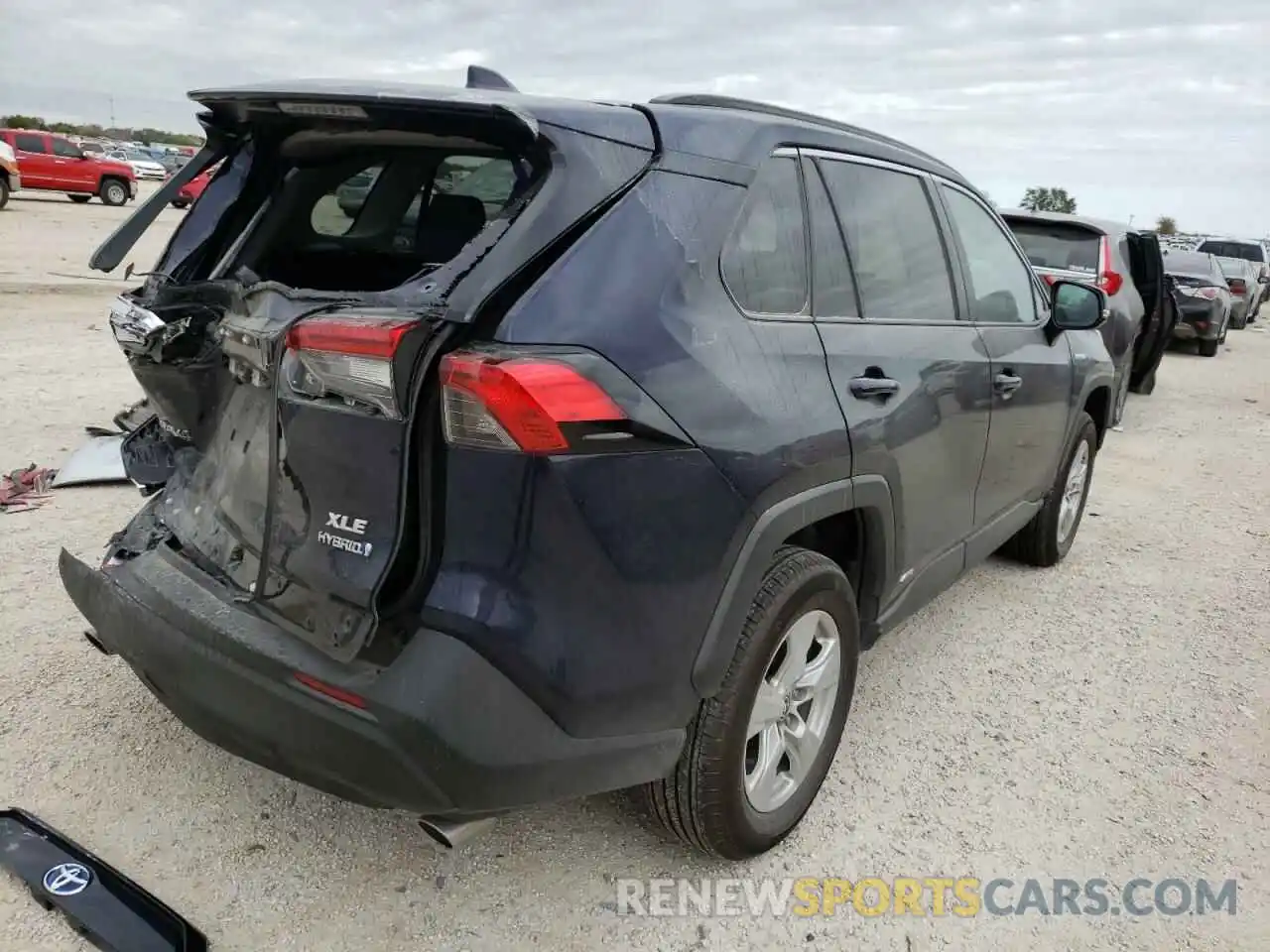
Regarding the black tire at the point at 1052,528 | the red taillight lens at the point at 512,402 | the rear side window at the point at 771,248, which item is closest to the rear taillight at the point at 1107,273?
the black tire at the point at 1052,528

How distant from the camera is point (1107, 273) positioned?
307 inches

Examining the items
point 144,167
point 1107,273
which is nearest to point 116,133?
point 144,167

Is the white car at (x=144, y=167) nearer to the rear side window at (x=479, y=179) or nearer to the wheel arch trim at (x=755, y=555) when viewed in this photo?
the rear side window at (x=479, y=179)

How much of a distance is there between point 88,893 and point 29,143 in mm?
30978

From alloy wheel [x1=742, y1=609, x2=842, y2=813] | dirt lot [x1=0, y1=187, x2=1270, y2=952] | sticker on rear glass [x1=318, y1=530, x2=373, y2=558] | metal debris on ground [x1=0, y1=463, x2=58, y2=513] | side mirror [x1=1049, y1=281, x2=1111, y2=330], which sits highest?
side mirror [x1=1049, y1=281, x2=1111, y2=330]

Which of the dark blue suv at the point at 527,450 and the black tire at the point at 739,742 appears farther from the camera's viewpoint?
the black tire at the point at 739,742

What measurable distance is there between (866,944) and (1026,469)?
7.49ft

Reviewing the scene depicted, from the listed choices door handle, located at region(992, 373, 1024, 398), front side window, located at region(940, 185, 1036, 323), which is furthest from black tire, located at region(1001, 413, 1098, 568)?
door handle, located at region(992, 373, 1024, 398)

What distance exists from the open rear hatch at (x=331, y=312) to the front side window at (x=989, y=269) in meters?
1.78

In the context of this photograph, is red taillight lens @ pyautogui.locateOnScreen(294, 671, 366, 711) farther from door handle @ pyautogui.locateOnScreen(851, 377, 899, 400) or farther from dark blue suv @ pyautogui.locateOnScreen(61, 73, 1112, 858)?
door handle @ pyautogui.locateOnScreen(851, 377, 899, 400)

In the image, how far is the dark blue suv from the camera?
1.88 meters

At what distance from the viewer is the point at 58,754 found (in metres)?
2.82

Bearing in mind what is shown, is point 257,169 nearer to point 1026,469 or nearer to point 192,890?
point 192,890

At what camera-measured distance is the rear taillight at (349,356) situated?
1.85 meters
